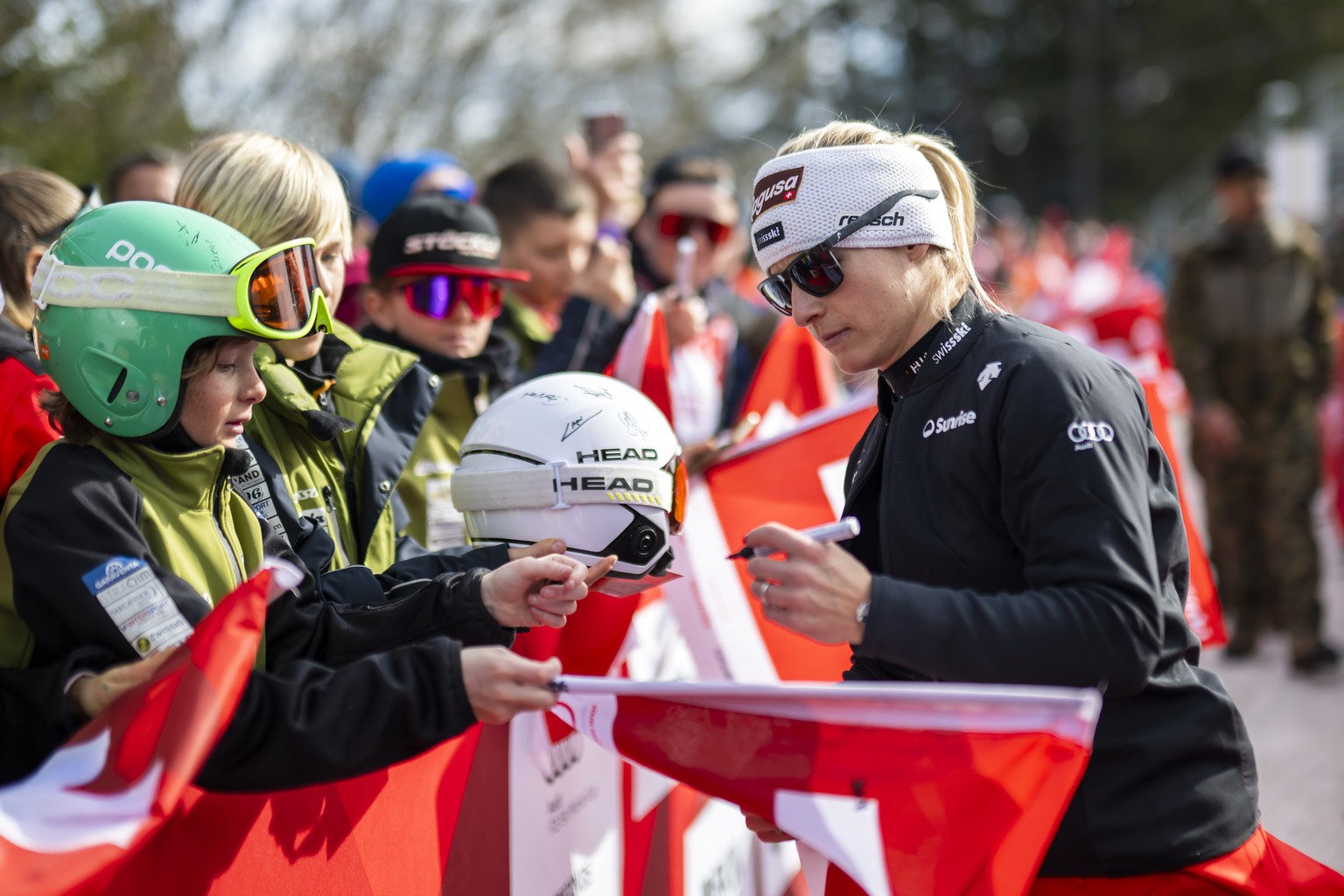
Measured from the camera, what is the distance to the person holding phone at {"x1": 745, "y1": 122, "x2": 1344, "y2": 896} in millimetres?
2193

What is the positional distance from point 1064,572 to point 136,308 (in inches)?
68.0

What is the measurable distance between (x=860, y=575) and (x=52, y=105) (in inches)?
451

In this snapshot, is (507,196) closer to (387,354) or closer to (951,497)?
(387,354)

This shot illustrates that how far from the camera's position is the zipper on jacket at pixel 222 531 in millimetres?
2543

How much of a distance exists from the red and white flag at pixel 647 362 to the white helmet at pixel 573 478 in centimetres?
95

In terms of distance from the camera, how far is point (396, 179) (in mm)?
6414

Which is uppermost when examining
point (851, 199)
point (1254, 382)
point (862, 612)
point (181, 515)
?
point (851, 199)

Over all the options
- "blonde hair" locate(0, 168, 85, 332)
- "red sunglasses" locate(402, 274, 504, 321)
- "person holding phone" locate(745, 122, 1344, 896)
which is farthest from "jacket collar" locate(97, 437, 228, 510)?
"red sunglasses" locate(402, 274, 504, 321)

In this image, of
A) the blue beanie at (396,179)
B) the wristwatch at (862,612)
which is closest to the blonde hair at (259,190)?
the wristwatch at (862,612)

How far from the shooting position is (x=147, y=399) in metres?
2.39

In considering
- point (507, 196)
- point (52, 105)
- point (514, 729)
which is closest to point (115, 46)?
point (52, 105)

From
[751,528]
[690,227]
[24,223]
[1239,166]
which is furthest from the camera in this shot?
[1239,166]

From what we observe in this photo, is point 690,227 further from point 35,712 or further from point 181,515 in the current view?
point 35,712

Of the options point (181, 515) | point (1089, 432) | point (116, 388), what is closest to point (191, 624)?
point (181, 515)
